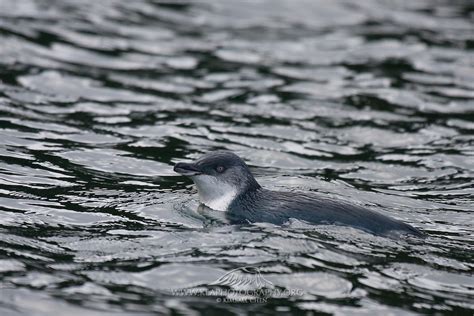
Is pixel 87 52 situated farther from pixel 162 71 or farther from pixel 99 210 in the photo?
pixel 99 210

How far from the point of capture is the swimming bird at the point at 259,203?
8.72 meters

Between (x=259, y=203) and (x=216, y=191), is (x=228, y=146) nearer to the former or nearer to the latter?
(x=216, y=191)

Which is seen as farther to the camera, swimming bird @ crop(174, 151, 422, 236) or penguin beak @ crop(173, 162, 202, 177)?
penguin beak @ crop(173, 162, 202, 177)

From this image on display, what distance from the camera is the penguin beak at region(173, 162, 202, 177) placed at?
30.7 feet

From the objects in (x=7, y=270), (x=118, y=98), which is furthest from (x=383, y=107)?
(x=7, y=270)

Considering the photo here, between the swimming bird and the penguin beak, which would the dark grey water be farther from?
the penguin beak

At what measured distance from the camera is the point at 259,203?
9.23 metres

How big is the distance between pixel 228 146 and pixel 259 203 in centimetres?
323

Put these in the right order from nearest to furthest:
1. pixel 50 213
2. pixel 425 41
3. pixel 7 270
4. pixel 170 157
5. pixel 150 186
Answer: pixel 7 270 → pixel 50 213 → pixel 150 186 → pixel 170 157 → pixel 425 41

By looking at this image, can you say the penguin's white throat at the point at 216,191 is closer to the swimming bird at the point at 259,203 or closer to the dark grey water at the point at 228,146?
the swimming bird at the point at 259,203

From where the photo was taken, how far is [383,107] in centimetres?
1466

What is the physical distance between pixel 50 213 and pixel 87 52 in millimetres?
7876

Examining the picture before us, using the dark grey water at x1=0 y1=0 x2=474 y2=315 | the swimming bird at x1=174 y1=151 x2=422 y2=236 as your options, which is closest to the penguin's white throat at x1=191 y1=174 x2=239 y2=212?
the swimming bird at x1=174 y1=151 x2=422 y2=236

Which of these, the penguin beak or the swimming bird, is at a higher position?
the penguin beak
